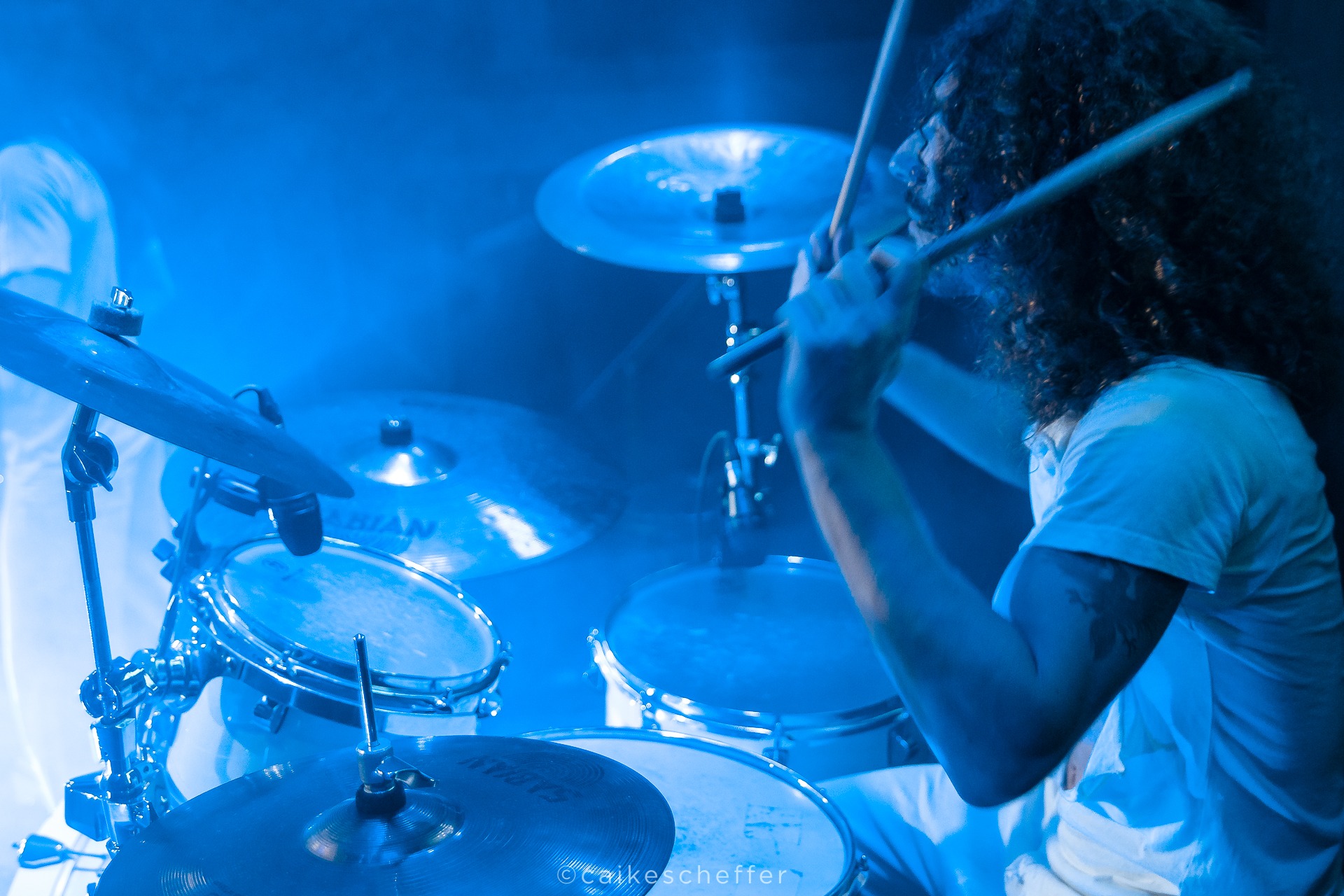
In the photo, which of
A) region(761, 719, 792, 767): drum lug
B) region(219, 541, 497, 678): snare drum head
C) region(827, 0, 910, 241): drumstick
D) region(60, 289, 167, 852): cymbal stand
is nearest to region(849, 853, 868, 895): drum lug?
region(761, 719, 792, 767): drum lug

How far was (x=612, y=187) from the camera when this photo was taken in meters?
1.96

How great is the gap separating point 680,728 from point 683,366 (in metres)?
1.57

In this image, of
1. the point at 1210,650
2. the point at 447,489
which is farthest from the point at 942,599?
the point at 447,489

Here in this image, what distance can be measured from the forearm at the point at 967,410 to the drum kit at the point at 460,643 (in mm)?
240

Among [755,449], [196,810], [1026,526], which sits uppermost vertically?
[755,449]

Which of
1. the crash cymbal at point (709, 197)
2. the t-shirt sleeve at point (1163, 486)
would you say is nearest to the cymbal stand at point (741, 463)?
the crash cymbal at point (709, 197)

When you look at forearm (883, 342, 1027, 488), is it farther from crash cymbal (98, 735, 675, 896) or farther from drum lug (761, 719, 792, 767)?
crash cymbal (98, 735, 675, 896)

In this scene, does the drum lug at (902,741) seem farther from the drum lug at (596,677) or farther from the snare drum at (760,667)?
the drum lug at (596,677)

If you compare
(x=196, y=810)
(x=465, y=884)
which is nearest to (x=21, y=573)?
(x=196, y=810)

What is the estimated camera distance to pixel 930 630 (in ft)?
2.42

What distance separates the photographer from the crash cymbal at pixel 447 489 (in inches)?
71.7

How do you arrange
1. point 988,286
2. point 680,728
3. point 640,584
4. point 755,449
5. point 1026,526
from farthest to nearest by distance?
point 1026,526 < point 755,449 < point 640,584 < point 680,728 < point 988,286

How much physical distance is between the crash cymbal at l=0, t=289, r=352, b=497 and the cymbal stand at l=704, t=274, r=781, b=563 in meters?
→ 0.85

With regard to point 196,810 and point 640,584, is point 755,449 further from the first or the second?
point 196,810
